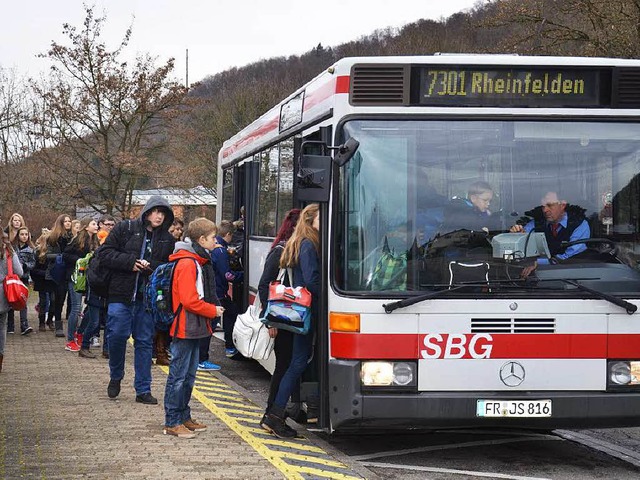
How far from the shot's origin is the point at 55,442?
817 centimetres

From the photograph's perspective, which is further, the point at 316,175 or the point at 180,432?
the point at 180,432

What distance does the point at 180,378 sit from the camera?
8.33m

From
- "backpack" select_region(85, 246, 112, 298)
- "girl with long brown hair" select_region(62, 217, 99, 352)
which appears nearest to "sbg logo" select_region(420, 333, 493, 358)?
"backpack" select_region(85, 246, 112, 298)

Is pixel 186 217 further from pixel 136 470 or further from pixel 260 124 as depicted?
pixel 136 470

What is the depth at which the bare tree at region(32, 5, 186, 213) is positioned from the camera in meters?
31.9

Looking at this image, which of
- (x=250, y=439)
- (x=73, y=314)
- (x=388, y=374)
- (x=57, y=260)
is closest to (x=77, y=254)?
(x=73, y=314)

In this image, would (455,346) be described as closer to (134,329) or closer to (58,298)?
(134,329)

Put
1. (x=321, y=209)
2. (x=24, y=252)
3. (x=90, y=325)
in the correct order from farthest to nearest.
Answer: (x=24, y=252)
(x=90, y=325)
(x=321, y=209)

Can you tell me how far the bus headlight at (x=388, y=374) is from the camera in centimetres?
736

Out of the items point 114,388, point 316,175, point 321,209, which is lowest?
point 114,388

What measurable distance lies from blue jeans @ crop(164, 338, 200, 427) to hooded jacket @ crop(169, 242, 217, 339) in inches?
4.0

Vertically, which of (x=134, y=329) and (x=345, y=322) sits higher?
(x=345, y=322)

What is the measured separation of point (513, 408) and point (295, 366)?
6.31 ft

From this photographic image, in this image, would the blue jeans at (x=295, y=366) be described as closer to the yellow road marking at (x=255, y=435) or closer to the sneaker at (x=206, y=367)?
the yellow road marking at (x=255, y=435)
